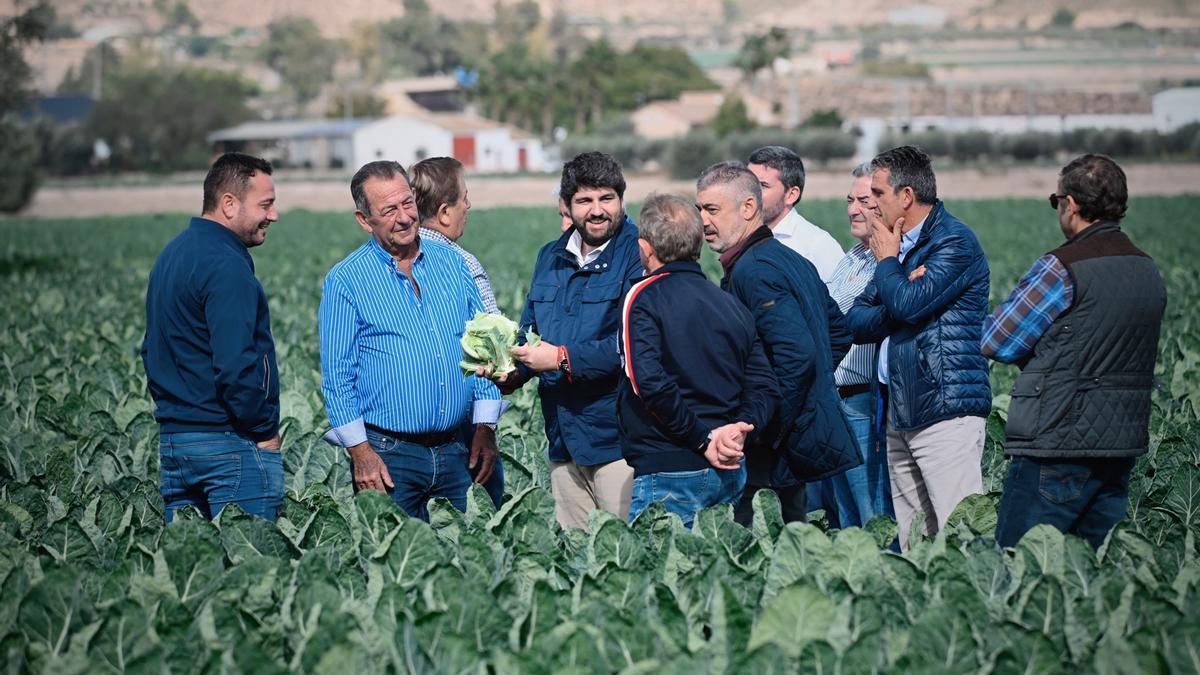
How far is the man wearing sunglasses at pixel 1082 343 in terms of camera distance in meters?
4.72

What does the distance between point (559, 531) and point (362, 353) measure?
1033 millimetres

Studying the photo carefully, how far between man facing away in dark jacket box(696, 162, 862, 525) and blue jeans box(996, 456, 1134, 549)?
731mm

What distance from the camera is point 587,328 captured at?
18.5 ft

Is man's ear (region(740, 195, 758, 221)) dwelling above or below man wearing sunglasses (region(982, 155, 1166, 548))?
above

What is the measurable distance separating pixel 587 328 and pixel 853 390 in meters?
1.52

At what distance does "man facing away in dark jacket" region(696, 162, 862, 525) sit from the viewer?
5309 millimetres

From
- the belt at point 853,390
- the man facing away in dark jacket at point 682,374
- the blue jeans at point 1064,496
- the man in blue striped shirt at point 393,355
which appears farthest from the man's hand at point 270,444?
the blue jeans at point 1064,496

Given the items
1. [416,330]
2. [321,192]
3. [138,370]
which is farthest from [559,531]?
[321,192]

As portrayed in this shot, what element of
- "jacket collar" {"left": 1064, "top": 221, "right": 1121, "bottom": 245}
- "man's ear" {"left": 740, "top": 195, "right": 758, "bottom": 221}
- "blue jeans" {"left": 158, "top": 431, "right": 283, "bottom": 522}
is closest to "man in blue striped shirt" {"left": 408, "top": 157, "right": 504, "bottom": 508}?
"blue jeans" {"left": 158, "top": 431, "right": 283, "bottom": 522}

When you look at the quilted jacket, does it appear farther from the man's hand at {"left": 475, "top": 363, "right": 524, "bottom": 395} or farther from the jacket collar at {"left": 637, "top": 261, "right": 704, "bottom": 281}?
the man's hand at {"left": 475, "top": 363, "right": 524, "bottom": 395}

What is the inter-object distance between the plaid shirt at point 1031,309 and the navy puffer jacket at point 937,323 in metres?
0.74

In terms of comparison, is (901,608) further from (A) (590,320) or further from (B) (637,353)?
(A) (590,320)

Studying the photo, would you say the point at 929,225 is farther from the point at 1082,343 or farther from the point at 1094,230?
the point at 1082,343

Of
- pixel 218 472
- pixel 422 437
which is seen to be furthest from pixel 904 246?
pixel 218 472
